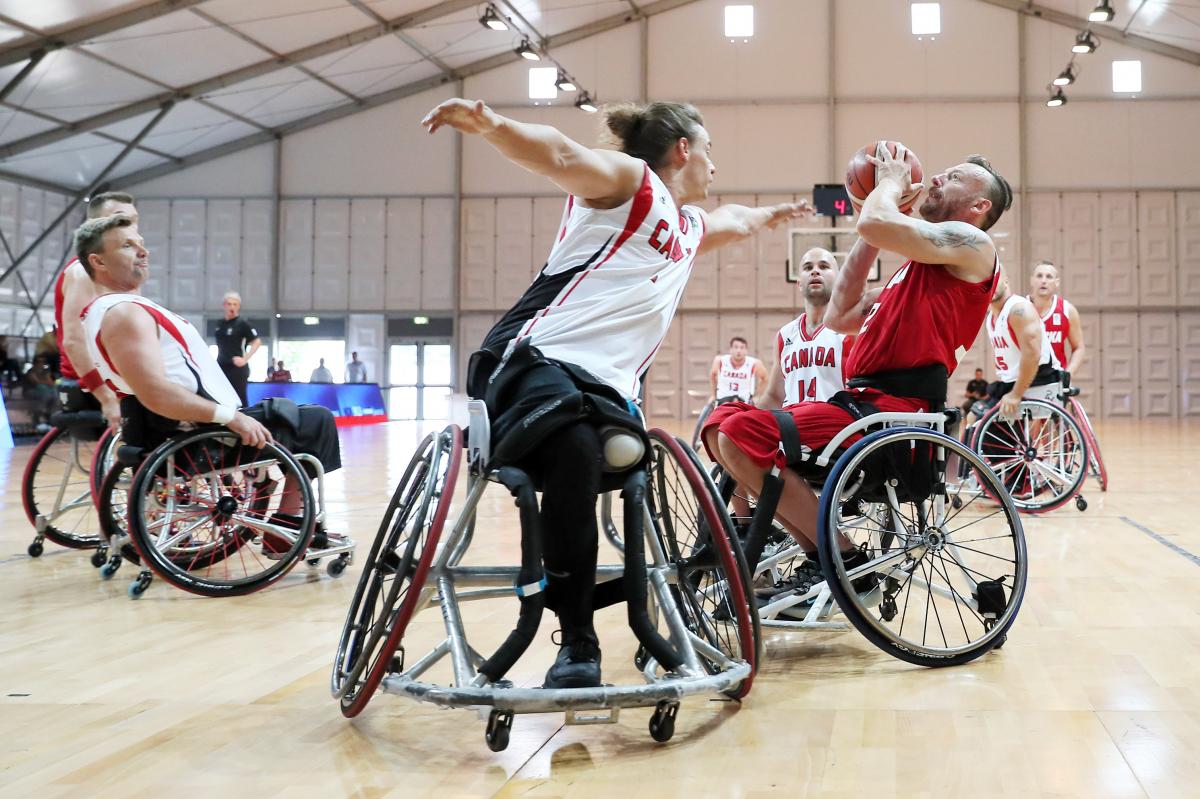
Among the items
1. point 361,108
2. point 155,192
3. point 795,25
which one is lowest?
point 155,192

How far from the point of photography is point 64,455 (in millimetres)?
10570

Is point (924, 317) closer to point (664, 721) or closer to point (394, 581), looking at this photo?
point (664, 721)

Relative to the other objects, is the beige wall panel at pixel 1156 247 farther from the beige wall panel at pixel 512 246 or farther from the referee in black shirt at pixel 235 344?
the referee in black shirt at pixel 235 344

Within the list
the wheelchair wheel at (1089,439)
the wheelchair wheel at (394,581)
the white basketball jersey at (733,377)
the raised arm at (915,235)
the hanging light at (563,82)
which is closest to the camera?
the wheelchair wheel at (394,581)

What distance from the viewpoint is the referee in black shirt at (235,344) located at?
9875mm

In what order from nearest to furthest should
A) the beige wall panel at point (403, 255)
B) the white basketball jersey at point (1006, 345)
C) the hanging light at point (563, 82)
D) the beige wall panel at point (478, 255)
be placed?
the white basketball jersey at point (1006, 345) < the hanging light at point (563, 82) < the beige wall panel at point (478, 255) < the beige wall panel at point (403, 255)

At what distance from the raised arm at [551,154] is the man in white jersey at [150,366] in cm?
198

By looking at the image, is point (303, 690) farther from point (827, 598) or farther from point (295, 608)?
point (827, 598)

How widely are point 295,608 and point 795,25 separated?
18832mm

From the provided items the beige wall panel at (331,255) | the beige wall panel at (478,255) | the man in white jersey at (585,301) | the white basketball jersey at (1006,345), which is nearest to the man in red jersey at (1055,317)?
the white basketball jersey at (1006,345)

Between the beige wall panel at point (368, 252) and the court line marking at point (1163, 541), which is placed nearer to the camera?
the court line marking at point (1163, 541)

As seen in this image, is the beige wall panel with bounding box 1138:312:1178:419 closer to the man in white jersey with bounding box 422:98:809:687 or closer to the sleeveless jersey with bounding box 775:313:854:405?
Answer: the sleeveless jersey with bounding box 775:313:854:405

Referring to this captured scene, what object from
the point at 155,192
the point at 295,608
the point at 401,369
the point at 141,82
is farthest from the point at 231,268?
the point at 295,608

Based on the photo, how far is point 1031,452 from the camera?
6152mm
